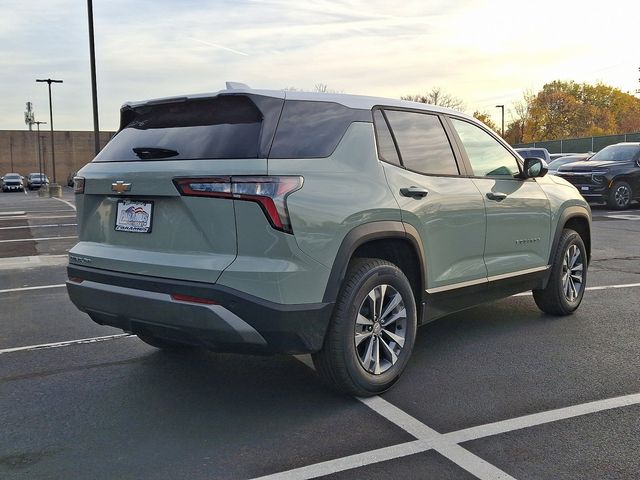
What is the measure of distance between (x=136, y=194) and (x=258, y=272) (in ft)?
3.06

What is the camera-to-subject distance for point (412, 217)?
4145 mm

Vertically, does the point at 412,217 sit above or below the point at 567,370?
above

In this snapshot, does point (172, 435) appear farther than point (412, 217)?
No

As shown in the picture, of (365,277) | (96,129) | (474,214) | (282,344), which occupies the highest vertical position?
(96,129)

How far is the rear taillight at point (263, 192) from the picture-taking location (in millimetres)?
3377

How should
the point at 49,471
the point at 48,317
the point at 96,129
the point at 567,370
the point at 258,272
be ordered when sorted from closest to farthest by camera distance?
the point at 49,471 < the point at 258,272 < the point at 567,370 < the point at 48,317 < the point at 96,129

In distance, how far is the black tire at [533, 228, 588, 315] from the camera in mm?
5781

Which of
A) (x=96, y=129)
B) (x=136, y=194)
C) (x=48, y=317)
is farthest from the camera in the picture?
(x=96, y=129)

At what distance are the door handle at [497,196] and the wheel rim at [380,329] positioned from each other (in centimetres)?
135

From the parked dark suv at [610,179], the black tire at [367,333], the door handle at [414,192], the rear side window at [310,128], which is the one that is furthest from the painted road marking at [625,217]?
the rear side window at [310,128]

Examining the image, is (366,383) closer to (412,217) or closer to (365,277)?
(365,277)

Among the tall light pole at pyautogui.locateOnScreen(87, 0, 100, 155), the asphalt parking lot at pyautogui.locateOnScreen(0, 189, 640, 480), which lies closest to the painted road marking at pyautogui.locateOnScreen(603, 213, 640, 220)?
the asphalt parking lot at pyautogui.locateOnScreen(0, 189, 640, 480)

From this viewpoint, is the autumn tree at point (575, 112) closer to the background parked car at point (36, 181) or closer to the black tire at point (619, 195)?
the background parked car at point (36, 181)

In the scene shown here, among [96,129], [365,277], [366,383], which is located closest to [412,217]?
[365,277]
